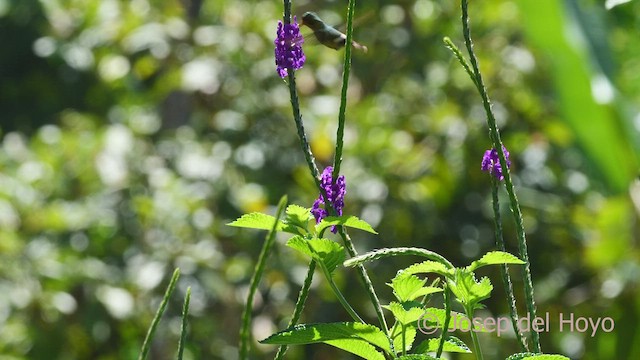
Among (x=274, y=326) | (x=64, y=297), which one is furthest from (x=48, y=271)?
(x=274, y=326)

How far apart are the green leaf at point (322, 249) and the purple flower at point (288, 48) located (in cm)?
10

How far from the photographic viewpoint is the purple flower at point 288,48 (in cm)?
56

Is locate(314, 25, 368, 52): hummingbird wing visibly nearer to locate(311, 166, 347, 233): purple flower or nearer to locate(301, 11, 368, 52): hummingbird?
locate(301, 11, 368, 52): hummingbird

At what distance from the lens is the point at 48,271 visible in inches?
90.7

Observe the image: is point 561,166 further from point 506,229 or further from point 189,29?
point 189,29

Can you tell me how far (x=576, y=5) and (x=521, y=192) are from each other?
242 centimetres

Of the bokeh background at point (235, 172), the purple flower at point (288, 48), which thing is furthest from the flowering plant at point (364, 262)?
the bokeh background at point (235, 172)

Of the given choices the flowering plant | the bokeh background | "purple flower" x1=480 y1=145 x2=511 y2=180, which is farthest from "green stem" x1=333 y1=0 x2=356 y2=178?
the bokeh background

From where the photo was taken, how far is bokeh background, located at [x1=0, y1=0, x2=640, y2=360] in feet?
7.82

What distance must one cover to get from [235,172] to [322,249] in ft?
6.93

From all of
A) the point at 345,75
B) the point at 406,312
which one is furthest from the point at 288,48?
the point at 406,312

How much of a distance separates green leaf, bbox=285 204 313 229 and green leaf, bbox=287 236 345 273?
2 centimetres

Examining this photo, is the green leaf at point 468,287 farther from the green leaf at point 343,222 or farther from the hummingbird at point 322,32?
the hummingbird at point 322,32

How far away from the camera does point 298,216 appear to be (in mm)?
556
